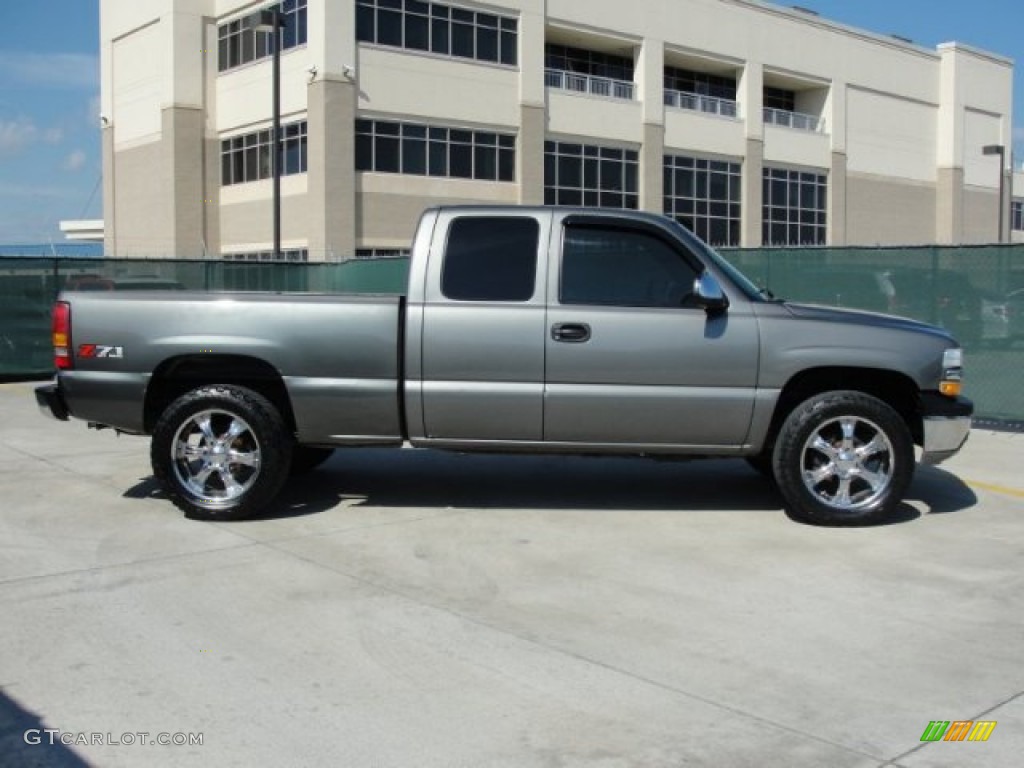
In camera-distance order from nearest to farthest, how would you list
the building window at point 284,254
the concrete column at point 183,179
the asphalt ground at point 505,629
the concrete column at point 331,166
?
the asphalt ground at point 505,629 → the concrete column at point 331,166 → the building window at point 284,254 → the concrete column at point 183,179

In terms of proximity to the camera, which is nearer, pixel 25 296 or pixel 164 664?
pixel 164 664

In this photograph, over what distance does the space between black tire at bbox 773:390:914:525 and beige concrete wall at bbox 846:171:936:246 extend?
4966cm

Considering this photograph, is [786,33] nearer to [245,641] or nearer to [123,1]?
[123,1]

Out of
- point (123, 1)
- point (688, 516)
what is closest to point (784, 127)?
point (123, 1)

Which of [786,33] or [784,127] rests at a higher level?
[786,33]

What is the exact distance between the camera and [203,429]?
7371mm

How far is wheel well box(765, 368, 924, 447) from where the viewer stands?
24.3 ft

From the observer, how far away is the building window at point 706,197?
46641mm

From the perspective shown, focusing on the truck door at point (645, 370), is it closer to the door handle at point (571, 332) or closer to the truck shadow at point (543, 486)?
the door handle at point (571, 332)

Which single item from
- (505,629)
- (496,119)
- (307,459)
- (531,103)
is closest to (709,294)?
(505,629)

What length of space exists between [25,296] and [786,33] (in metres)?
40.5

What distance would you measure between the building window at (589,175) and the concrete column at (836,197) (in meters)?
12.7

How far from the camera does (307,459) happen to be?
9.02m

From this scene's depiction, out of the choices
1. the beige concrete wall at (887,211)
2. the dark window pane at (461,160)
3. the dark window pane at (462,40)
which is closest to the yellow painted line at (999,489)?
the dark window pane at (461,160)
